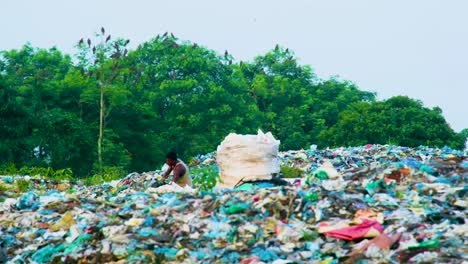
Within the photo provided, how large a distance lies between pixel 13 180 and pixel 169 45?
72.0 feet

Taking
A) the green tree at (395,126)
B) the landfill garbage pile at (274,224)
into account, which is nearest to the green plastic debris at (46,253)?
the landfill garbage pile at (274,224)

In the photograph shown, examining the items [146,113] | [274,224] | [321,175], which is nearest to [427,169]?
[321,175]

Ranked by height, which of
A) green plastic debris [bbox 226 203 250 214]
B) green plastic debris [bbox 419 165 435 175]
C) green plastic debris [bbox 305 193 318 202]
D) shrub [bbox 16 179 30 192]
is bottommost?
shrub [bbox 16 179 30 192]

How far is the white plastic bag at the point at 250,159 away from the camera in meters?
12.6

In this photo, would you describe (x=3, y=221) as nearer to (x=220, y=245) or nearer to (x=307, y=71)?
(x=220, y=245)

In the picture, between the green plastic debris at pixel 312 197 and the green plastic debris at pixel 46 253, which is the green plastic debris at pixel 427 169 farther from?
the green plastic debris at pixel 46 253

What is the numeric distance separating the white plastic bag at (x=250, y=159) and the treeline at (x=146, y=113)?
1616 centimetres

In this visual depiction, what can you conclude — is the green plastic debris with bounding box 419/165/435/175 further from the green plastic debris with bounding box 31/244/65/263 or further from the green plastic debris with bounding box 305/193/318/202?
the green plastic debris with bounding box 31/244/65/263

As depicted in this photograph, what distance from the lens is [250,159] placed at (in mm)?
12602

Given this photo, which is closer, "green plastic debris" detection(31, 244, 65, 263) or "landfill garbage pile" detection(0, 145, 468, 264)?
"landfill garbage pile" detection(0, 145, 468, 264)

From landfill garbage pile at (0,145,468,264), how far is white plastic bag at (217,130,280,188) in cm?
313

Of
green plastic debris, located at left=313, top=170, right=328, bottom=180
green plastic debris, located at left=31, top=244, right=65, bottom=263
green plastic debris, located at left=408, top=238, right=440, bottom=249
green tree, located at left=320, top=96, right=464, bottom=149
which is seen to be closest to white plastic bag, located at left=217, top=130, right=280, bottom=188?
green plastic debris, located at left=313, top=170, right=328, bottom=180

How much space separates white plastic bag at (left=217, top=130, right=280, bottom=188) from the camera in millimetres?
12570

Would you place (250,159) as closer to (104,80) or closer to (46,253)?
(46,253)
